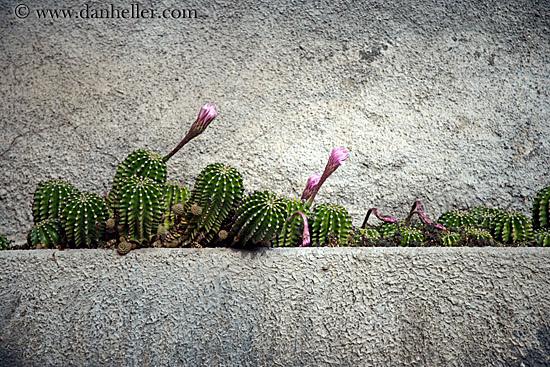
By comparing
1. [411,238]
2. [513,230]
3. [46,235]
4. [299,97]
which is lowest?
[46,235]

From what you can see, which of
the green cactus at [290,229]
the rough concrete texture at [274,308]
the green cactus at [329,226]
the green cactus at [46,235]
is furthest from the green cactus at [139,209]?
the green cactus at [329,226]

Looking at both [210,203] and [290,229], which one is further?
[290,229]

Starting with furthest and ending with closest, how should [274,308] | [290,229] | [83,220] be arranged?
[290,229] → [83,220] → [274,308]

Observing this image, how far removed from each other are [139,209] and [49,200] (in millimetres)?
419

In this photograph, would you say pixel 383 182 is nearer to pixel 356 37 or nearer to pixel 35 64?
pixel 356 37

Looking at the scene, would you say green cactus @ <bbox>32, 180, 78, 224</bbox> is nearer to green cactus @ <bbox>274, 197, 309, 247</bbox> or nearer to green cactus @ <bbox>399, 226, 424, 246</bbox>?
green cactus @ <bbox>274, 197, 309, 247</bbox>

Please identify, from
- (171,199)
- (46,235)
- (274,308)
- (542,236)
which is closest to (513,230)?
(542,236)

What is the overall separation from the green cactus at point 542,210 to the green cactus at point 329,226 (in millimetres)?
783

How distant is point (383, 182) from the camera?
6.79ft

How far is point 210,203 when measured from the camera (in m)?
1.43

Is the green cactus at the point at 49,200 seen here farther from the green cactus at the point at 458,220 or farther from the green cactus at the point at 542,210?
Answer: the green cactus at the point at 542,210

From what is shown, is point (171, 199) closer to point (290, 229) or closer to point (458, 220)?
point (290, 229)

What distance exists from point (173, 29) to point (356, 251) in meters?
1.52

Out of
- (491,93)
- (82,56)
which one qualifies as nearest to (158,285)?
(82,56)
